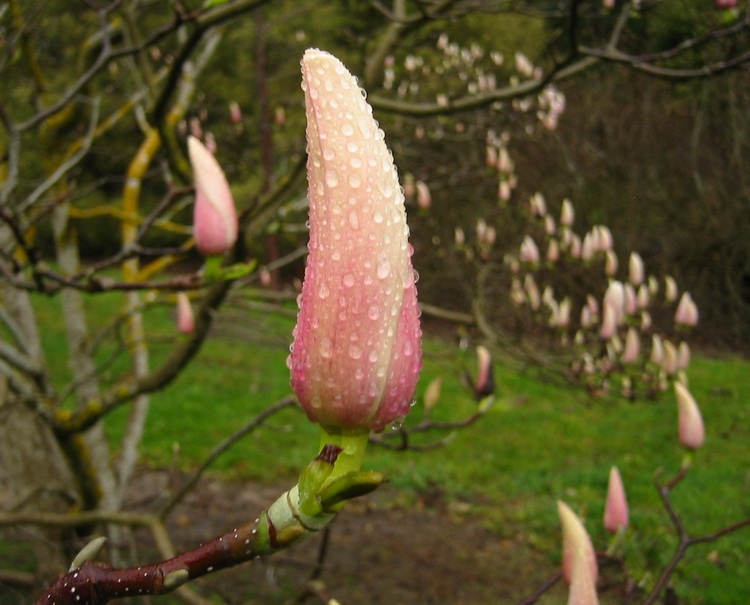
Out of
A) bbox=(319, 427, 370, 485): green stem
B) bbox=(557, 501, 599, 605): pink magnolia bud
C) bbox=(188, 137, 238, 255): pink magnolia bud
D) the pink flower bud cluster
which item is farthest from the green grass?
bbox=(319, 427, 370, 485): green stem

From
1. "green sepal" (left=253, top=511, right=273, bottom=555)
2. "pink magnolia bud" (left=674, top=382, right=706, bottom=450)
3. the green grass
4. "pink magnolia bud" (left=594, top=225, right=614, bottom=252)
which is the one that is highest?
"green sepal" (left=253, top=511, right=273, bottom=555)

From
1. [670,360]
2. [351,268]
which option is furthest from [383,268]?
[670,360]

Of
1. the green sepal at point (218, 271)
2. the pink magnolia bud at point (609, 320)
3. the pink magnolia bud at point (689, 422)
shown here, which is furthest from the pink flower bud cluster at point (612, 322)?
the green sepal at point (218, 271)

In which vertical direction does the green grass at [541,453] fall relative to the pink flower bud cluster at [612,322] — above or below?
below

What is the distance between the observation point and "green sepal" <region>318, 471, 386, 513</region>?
0.50 metres

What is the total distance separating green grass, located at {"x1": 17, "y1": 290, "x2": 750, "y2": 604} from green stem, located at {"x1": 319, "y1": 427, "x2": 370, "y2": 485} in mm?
2835

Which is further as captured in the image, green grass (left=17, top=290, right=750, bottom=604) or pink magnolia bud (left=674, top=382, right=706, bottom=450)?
green grass (left=17, top=290, right=750, bottom=604)

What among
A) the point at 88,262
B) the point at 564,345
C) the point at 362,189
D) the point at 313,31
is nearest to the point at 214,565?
the point at 362,189

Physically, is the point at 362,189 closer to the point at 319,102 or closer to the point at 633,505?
the point at 319,102

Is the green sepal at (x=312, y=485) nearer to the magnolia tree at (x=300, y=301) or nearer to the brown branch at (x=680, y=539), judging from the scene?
the magnolia tree at (x=300, y=301)

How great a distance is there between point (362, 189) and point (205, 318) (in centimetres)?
197

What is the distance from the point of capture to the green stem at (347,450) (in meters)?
0.55

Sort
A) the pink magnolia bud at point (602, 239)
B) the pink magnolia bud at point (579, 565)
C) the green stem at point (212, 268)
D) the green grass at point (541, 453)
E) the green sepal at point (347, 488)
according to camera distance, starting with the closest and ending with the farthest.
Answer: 1. the green sepal at point (347, 488)
2. the pink magnolia bud at point (579, 565)
3. the green stem at point (212, 268)
4. the pink magnolia bud at point (602, 239)
5. the green grass at point (541, 453)

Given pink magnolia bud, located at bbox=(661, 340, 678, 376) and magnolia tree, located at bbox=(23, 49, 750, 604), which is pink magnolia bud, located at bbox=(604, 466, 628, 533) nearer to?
magnolia tree, located at bbox=(23, 49, 750, 604)
